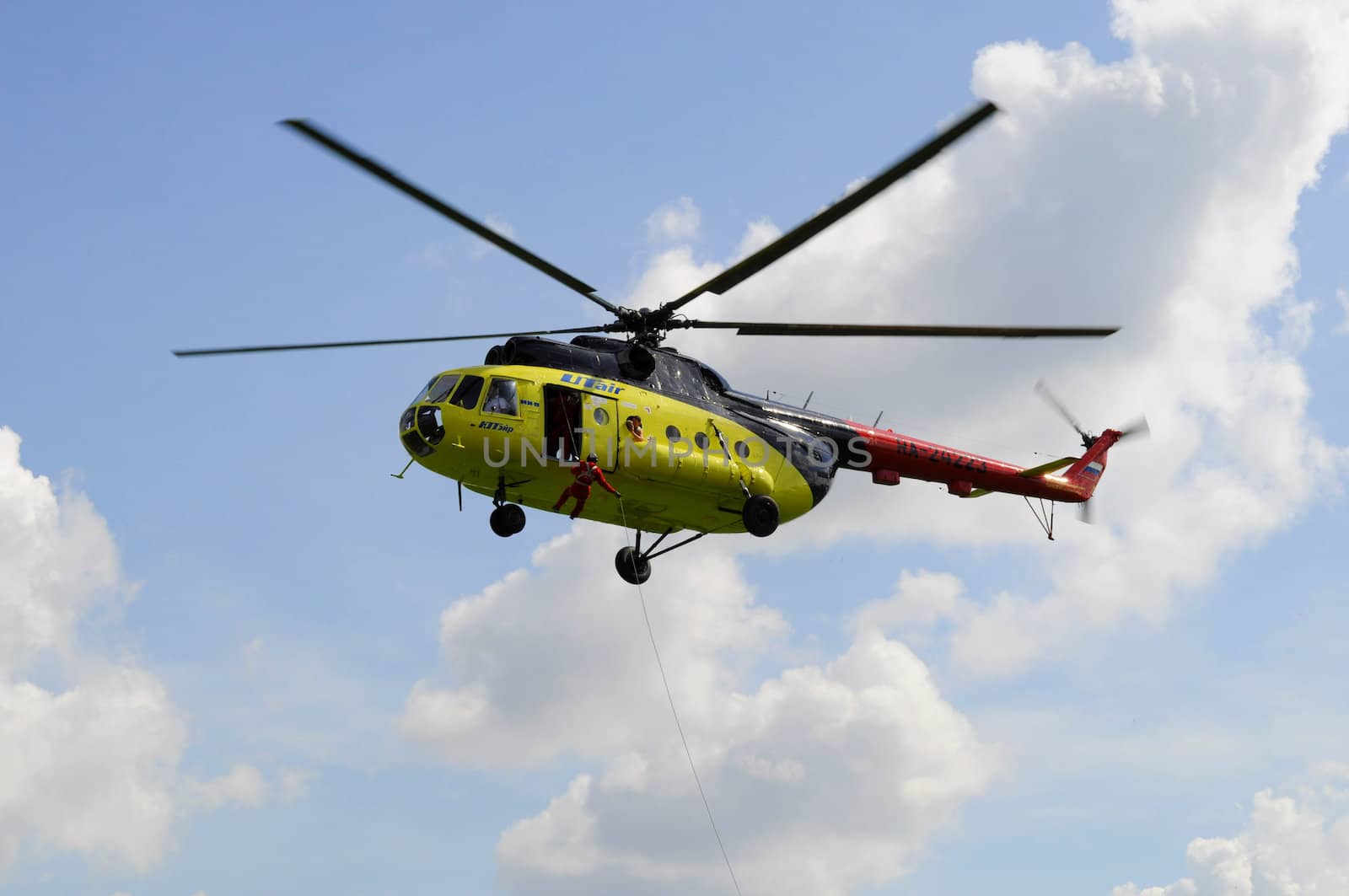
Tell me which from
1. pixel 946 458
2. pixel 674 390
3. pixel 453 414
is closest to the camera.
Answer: pixel 453 414

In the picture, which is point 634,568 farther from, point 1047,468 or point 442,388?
point 1047,468

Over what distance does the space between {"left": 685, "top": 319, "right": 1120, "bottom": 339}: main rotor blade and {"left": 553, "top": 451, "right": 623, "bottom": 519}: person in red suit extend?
4.55 metres

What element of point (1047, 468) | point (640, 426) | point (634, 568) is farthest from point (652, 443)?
point (1047, 468)

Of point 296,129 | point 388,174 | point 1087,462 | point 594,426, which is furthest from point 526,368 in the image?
point 1087,462

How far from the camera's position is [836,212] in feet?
79.1

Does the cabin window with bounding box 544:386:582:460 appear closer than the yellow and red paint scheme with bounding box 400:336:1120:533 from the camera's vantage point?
No

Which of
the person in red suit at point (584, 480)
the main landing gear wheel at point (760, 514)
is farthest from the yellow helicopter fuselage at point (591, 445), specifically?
the main landing gear wheel at point (760, 514)

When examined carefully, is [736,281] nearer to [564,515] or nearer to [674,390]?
[674,390]

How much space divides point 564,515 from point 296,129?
9.60 metres

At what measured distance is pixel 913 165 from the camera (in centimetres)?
2230

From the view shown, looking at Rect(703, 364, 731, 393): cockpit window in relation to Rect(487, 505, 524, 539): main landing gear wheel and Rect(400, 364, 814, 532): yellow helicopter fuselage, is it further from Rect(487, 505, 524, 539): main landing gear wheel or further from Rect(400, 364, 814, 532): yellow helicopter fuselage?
Rect(487, 505, 524, 539): main landing gear wheel

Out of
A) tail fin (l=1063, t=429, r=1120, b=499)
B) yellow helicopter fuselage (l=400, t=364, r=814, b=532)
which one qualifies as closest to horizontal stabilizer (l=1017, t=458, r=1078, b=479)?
tail fin (l=1063, t=429, r=1120, b=499)

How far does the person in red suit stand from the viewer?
2575 centimetres

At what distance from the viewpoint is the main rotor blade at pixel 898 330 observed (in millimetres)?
27344
